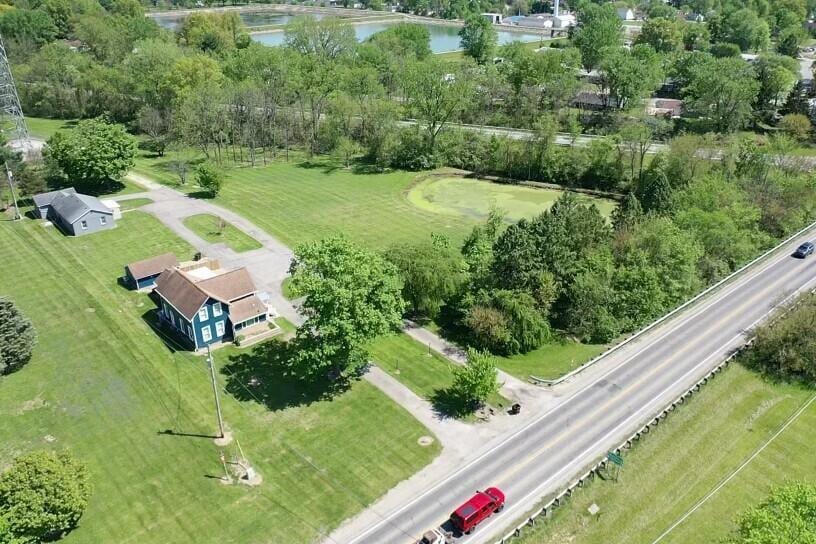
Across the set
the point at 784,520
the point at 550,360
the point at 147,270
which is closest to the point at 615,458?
the point at 784,520

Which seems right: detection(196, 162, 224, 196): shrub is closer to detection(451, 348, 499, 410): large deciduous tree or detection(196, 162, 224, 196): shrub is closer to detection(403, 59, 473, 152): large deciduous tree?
detection(403, 59, 473, 152): large deciduous tree

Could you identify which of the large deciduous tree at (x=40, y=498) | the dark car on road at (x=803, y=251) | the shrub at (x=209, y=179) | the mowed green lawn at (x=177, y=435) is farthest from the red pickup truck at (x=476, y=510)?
the shrub at (x=209, y=179)

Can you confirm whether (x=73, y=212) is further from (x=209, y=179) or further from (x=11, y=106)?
(x=11, y=106)

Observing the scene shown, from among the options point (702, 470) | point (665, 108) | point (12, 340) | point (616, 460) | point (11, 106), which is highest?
point (11, 106)

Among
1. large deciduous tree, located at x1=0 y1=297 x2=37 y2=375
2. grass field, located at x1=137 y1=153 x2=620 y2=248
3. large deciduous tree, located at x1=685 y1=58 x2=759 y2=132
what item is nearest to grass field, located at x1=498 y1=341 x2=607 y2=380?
grass field, located at x1=137 y1=153 x2=620 y2=248

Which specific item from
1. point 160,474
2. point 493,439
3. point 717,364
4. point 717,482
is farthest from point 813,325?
point 160,474
